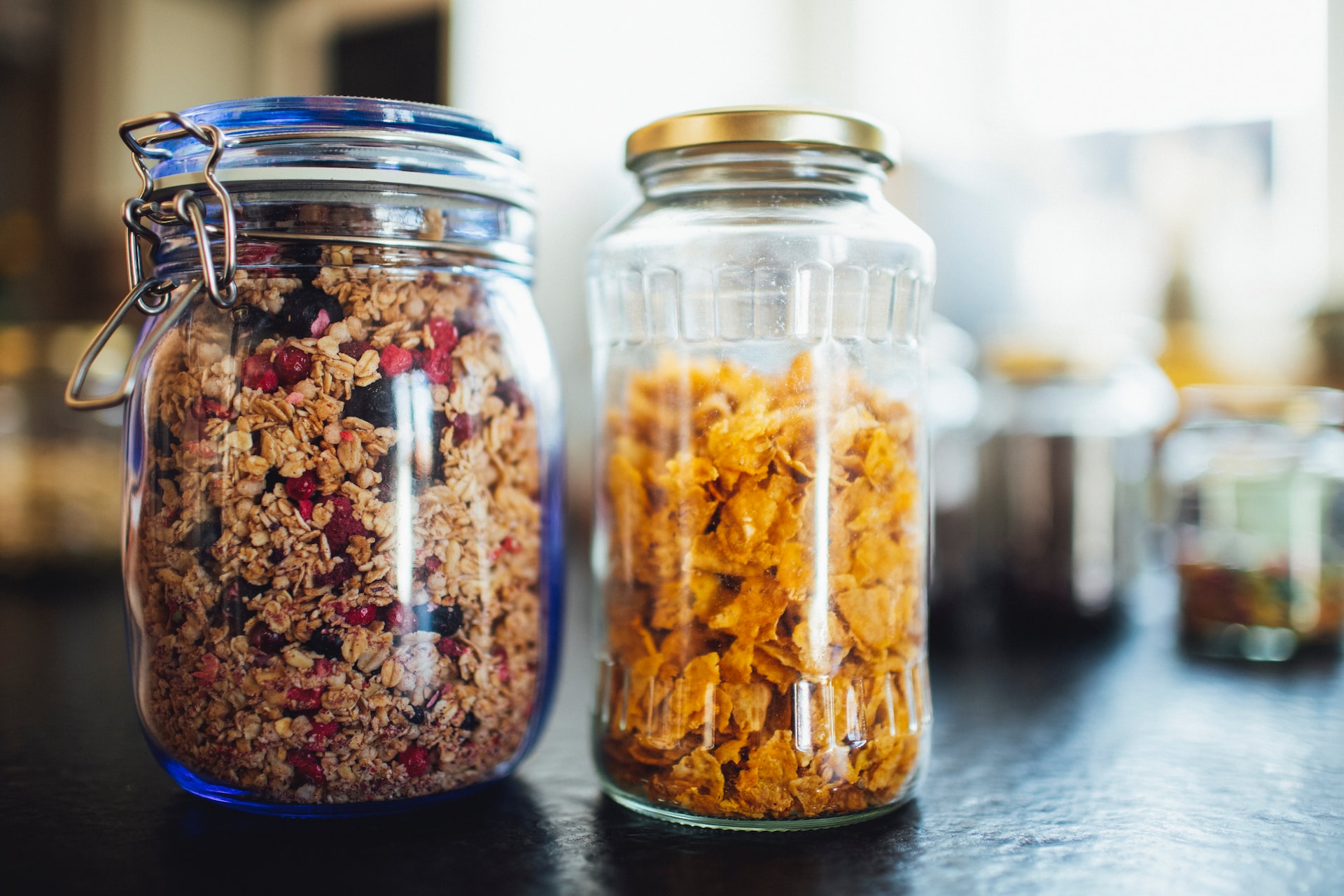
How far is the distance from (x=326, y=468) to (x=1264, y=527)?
88 cm

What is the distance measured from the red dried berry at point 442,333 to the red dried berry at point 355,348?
3 cm

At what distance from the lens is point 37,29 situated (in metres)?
2.42

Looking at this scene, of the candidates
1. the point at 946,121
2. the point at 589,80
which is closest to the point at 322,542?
the point at 589,80

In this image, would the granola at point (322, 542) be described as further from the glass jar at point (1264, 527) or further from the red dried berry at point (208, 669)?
the glass jar at point (1264, 527)

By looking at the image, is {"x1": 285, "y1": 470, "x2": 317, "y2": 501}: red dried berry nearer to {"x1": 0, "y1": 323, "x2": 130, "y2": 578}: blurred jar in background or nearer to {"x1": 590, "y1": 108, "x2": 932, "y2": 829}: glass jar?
{"x1": 590, "y1": 108, "x2": 932, "y2": 829}: glass jar

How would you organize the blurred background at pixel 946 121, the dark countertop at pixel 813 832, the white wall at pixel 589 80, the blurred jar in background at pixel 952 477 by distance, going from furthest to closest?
the white wall at pixel 589 80
the blurred background at pixel 946 121
the blurred jar in background at pixel 952 477
the dark countertop at pixel 813 832

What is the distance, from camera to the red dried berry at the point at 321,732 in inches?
18.7

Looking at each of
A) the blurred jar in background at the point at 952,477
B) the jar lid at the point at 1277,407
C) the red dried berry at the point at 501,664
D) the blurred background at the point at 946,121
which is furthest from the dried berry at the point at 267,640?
the blurred background at the point at 946,121

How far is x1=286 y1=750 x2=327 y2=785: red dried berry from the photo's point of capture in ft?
1.56

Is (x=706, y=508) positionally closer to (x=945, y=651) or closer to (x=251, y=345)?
(x=251, y=345)

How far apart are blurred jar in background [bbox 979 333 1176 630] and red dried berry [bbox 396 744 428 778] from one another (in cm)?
76

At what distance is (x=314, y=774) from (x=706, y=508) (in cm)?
22

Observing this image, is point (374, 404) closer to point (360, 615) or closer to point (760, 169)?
point (360, 615)

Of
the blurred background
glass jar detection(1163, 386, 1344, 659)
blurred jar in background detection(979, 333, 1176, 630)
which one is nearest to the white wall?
the blurred background
